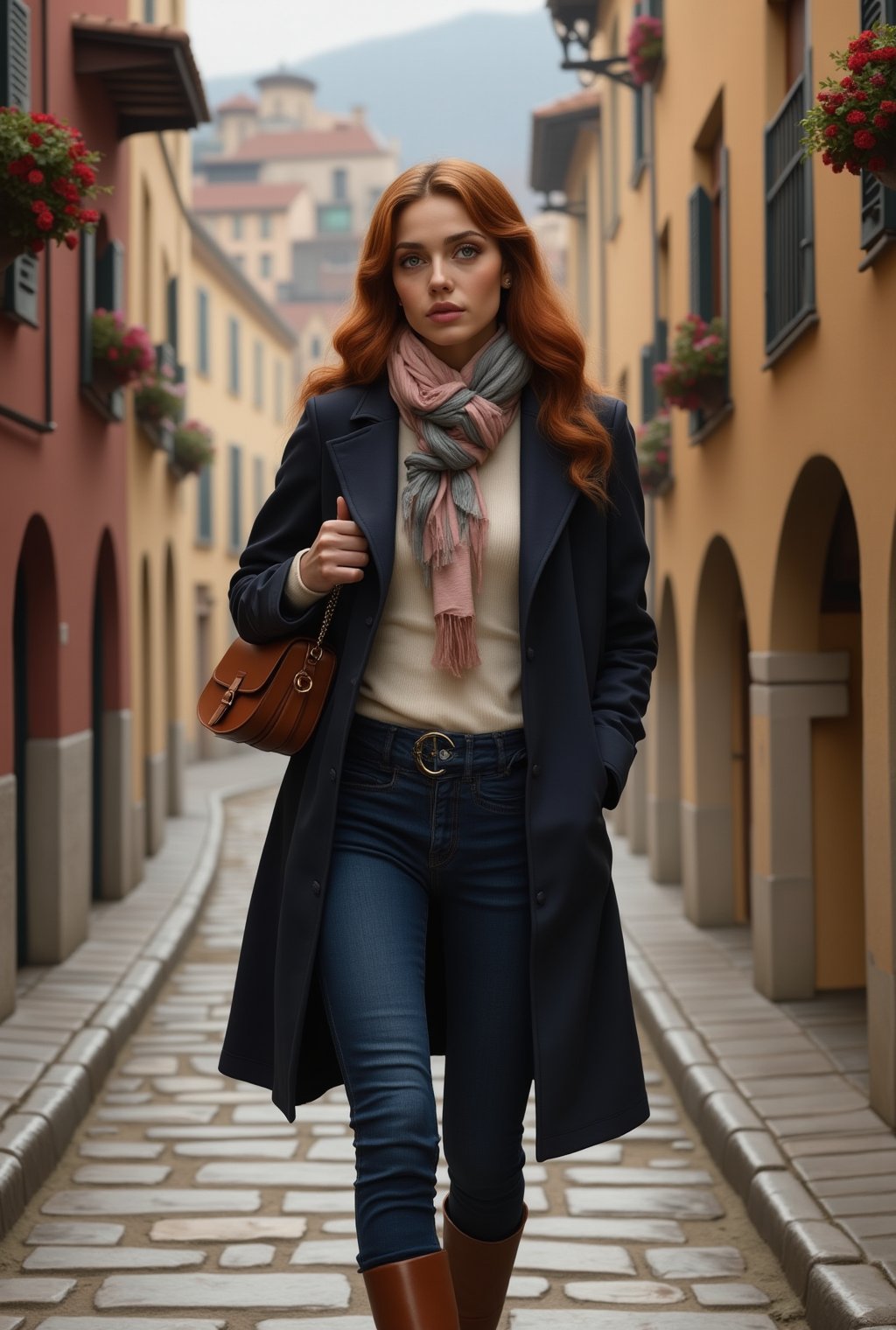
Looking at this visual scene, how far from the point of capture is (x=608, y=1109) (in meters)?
3.18

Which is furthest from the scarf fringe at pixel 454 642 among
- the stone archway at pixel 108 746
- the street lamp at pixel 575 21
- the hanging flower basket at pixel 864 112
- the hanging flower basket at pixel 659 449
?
the street lamp at pixel 575 21

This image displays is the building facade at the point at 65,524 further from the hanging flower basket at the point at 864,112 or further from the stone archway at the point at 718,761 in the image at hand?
the hanging flower basket at the point at 864,112

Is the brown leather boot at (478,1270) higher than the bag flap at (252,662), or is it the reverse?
the bag flap at (252,662)

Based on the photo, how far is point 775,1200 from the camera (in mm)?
5055

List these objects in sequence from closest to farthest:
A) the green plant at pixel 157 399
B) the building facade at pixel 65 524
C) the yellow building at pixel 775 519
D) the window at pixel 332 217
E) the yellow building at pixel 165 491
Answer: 1. the yellow building at pixel 775 519
2. the building facade at pixel 65 524
3. the green plant at pixel 157 399
4. the yellow building at pixel 165 491
5. the window at pixel 332 217

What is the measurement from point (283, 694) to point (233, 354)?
33.2 m

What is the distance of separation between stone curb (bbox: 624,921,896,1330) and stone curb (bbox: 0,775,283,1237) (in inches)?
84.1

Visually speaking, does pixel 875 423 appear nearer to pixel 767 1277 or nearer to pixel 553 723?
pixel 767 1277

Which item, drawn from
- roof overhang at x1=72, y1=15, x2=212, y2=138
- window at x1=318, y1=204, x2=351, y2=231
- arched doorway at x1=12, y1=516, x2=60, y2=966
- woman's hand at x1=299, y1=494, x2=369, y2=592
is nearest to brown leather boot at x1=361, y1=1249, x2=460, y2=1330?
woman's hand at x1=299, y1=494, x2=369, y2=592

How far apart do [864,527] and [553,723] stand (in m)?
3.51

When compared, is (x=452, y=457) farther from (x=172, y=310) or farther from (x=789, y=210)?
(x=172, y=310)

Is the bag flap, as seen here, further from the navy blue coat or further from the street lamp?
the street lamp

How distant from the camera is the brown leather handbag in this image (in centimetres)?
313

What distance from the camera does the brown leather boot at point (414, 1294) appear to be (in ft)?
8.95
